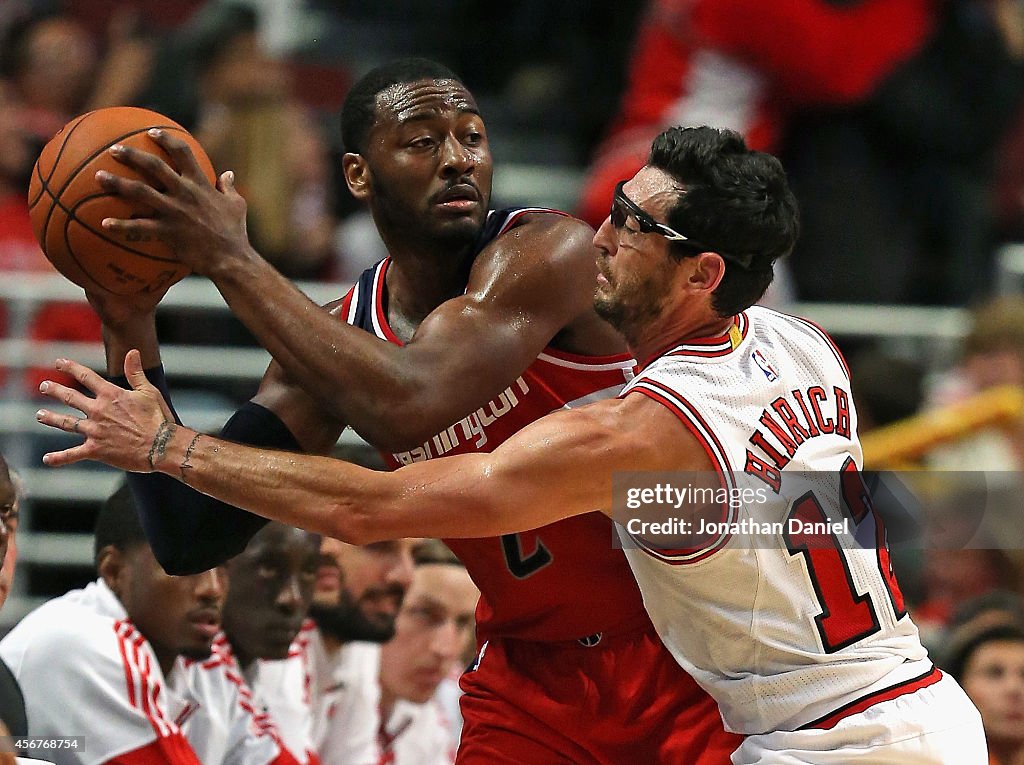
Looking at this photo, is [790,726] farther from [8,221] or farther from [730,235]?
[8,221]

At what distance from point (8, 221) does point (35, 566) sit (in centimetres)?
174

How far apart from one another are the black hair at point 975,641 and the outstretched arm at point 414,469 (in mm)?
2712

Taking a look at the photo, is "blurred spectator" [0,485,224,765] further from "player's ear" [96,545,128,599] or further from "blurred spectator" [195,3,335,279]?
"blurred spectator" [195,3,335,279]

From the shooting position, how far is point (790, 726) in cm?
402

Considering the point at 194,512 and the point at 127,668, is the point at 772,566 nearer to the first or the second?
the point at 194,512

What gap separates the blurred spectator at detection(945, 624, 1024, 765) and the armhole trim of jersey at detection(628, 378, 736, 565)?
102 inches

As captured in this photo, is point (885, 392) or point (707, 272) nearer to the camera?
point (707, 272)

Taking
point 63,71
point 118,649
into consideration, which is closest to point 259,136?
point 63,71

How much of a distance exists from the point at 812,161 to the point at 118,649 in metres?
4.96

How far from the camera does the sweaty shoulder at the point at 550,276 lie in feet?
14.0

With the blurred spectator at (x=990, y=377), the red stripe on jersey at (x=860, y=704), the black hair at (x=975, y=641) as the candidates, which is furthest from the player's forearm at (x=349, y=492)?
the blurred spectator at (x=990, y=377)

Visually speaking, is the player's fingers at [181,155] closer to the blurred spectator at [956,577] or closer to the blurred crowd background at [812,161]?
the blurred crowd background at [812,161]

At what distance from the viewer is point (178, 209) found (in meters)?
3.96

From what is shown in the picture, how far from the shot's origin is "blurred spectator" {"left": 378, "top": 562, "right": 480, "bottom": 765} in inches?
263
